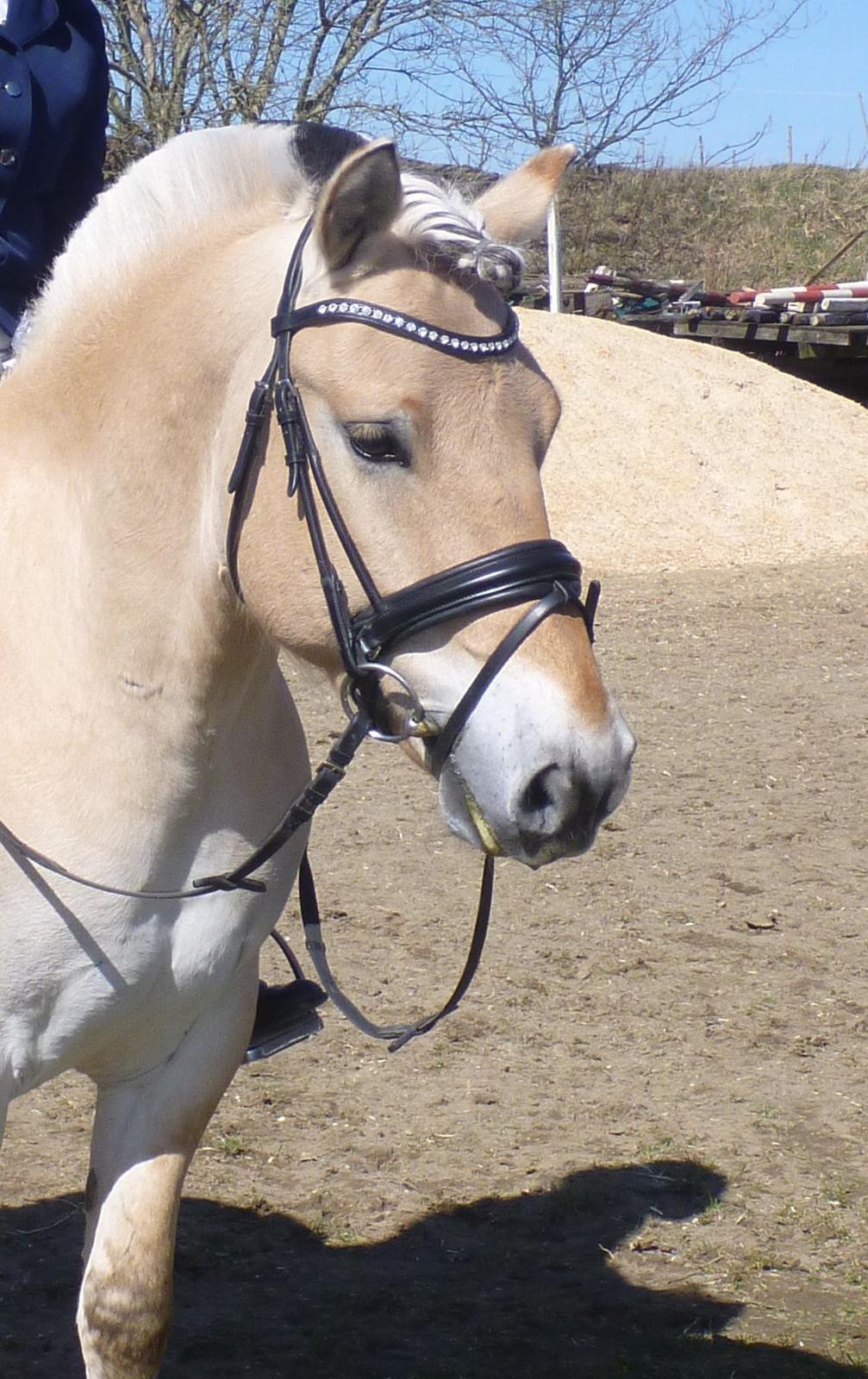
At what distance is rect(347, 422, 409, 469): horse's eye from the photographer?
1.88m

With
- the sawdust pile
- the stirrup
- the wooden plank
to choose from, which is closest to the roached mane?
the stirrup

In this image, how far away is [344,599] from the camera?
1.96 m

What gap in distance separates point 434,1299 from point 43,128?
2.64 m

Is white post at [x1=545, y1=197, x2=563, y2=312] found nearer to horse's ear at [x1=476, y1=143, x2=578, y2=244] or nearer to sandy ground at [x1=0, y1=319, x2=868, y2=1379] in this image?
sandy ground at [x1=0, y1=319, x2=868, y2=1379]

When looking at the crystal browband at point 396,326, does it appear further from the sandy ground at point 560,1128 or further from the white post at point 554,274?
the white post at point 554,274

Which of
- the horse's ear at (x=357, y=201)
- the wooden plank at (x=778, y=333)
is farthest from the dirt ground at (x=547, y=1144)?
the wooden plank at (x=778, y=333)

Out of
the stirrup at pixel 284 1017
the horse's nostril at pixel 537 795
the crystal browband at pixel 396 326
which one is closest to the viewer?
the horse's nostril at pixel 537 795

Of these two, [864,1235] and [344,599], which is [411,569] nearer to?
[344,599]

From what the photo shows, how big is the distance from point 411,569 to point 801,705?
6.39m

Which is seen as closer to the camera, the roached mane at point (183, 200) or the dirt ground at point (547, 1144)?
the roached mane at point (183, 200)

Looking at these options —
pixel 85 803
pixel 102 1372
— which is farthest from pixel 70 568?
pixel 102 1372

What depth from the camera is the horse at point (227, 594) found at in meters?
1.86

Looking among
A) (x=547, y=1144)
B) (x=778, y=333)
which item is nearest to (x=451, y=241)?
(x=547, y=1144)

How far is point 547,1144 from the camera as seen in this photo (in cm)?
392
